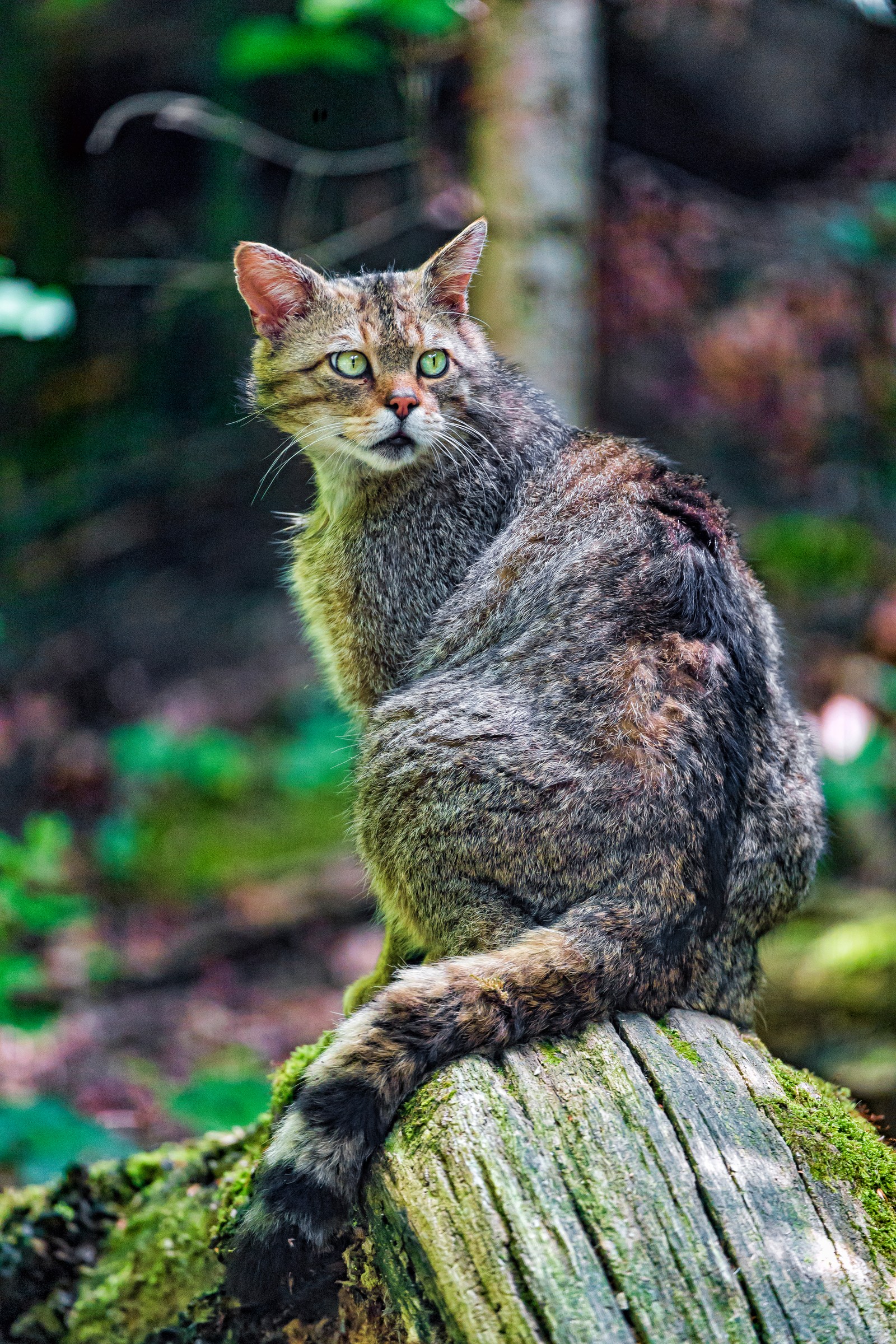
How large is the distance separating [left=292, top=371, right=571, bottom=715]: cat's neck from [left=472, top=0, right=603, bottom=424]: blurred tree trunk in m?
2.28

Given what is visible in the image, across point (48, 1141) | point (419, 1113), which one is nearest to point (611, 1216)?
point (419, 1113)

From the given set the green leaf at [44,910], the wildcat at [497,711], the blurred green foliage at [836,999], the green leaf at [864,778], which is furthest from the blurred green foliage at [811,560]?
the green leaf at [44,910]

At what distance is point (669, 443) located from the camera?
10.3 metres

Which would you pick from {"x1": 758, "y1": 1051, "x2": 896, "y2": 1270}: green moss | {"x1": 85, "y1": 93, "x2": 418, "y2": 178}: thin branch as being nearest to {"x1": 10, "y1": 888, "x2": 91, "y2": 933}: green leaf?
{"x1": 758, "y1": 1051, "x2": 896, "y2": 1270}: green moss

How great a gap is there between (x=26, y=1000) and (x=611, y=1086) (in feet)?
16.3

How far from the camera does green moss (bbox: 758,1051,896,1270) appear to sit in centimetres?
266

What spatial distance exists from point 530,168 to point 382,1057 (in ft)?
16.8

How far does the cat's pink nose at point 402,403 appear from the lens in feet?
12.1

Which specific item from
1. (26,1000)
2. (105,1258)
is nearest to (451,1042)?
(105,1258)

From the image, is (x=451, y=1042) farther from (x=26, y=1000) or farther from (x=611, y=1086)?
(x=26, y=1000)

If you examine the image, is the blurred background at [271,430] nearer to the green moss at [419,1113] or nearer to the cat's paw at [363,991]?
the cat's paw at [363,991]

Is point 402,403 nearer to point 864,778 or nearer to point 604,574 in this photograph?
point 604,574

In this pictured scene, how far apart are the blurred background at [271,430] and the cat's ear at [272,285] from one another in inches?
95.1

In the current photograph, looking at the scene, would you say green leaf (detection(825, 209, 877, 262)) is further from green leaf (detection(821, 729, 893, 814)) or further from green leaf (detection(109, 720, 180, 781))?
green leaf (detection(109, 720, 180, 781))
